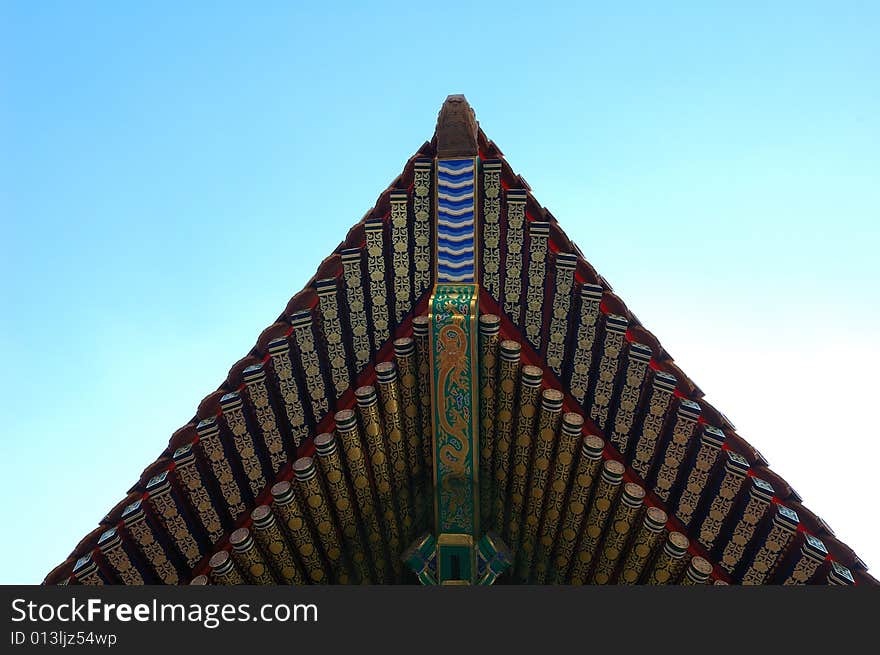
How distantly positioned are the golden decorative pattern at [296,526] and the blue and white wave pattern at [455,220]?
247 centimetres

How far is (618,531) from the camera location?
573cm

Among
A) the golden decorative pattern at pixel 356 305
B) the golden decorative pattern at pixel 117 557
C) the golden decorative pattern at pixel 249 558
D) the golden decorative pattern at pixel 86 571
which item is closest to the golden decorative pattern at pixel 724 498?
the golden decorative pattern at pixel 356 305

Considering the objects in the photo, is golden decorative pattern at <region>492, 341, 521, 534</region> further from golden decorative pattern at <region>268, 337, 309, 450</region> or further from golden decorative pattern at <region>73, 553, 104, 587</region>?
golden decorative pattern at <region>73, 553, 104, 587</region>

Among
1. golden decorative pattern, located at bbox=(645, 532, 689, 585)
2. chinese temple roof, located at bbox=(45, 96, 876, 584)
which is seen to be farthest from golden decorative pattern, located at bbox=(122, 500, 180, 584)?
golden decorative pattern, located at bbox=(645, 532, 689, 585)

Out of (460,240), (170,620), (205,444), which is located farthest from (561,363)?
(170,620)

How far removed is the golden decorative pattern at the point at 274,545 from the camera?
5500 millimetres

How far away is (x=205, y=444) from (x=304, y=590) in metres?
1.99

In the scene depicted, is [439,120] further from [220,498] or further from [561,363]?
[220,498]

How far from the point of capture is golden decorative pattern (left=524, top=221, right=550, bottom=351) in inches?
209

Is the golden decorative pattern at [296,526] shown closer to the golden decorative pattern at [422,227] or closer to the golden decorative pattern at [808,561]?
the golden decorative pattern at [422,227]

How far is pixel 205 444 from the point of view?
5371 millimetres

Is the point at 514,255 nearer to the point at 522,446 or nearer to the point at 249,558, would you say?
the point at 522,446

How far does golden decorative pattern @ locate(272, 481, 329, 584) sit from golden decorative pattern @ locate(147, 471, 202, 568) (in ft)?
2.64

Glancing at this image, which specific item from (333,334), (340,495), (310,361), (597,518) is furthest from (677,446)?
(310,361)
